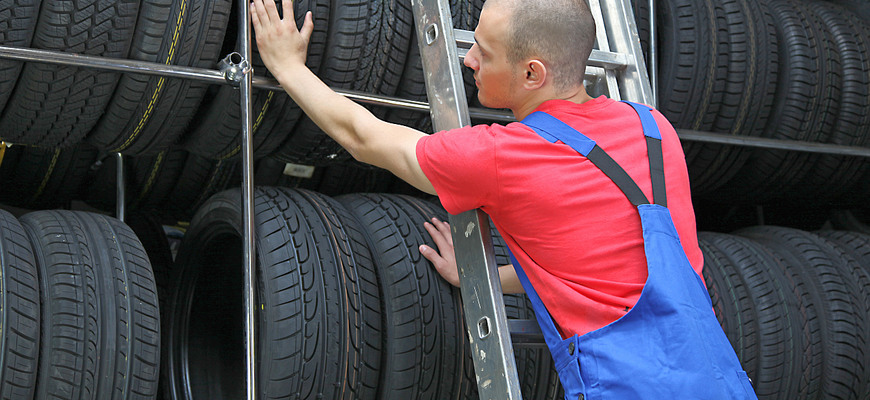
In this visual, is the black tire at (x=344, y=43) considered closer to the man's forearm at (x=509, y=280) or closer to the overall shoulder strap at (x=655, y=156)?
the man's forearm at (x=509, y=280)

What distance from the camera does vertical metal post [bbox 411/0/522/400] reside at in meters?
1.89

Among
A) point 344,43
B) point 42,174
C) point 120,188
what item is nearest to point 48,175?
point 42,174

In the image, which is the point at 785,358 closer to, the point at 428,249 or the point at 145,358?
the point at 428,249

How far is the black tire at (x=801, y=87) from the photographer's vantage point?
3285mm

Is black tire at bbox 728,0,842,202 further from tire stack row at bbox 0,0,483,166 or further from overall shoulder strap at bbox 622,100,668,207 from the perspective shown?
overall shoulder strap at bbox 622,100,668,207

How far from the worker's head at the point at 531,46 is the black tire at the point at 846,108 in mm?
1958

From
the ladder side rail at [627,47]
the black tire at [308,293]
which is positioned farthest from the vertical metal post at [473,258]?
the ladder side rail at [627,47]

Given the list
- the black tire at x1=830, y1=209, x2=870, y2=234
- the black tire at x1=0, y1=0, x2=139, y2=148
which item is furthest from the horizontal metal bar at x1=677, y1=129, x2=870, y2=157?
the black tire at x1=0, y1=0, x2=139, y2=148

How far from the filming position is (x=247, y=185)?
227cm

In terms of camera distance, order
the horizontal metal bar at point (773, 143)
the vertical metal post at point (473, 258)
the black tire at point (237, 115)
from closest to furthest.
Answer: the vertical metal post at point (473, 258) < the black tire at point (237, 115) < the horizontal metal bar at point (773, 143)

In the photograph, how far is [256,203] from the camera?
2438 mm

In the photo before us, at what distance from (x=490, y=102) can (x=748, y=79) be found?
5.43 ft

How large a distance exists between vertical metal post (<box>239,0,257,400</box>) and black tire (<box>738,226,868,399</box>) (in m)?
1.97

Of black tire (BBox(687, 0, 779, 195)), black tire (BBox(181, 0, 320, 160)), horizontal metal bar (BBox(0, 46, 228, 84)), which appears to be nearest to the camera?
horizontal metal bar (BBox(0, 46, 228, 84))
